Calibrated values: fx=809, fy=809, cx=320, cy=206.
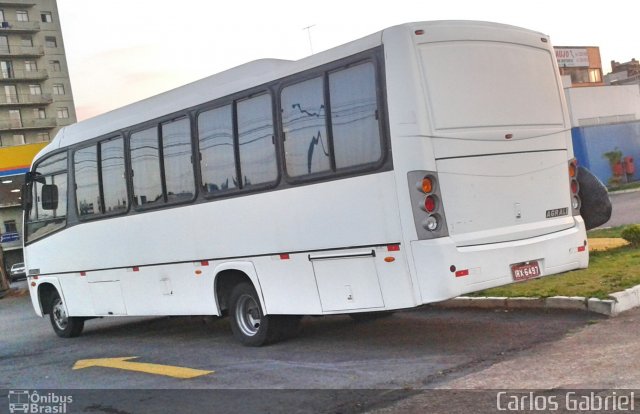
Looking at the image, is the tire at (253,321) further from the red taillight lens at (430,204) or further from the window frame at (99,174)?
the red taillight lens at (430,204)

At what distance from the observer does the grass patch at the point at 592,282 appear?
945 cm

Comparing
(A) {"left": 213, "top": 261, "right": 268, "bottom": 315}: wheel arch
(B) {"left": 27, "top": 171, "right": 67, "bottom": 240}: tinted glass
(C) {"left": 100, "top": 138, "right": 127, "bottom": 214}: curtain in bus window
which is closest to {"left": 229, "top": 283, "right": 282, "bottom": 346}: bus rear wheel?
(A) {"left": 213, "top": 261, "right": 268, "bottom": 315}: wheel arch

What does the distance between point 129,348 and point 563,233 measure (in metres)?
6.29

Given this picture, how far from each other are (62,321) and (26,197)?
224 centimetres

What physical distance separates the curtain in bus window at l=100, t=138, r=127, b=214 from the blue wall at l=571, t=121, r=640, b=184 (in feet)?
111

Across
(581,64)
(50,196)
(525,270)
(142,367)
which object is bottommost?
(142,367)

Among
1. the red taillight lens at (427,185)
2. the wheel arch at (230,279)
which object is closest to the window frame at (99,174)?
the wheel arch at (230,279)

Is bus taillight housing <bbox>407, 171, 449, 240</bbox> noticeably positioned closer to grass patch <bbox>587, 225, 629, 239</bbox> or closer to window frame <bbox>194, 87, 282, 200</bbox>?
window frame <bbox>194, 87, 282, 200</bbox>

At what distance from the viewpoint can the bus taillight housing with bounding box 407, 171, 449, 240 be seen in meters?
7.60

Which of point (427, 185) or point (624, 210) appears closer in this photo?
point (427, 185)

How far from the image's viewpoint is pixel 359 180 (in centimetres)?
806

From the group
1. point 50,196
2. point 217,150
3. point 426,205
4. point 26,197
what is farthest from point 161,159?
point 426,205

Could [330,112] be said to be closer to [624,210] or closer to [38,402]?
[38,402]

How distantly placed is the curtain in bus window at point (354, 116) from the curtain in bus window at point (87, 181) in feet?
17.0
